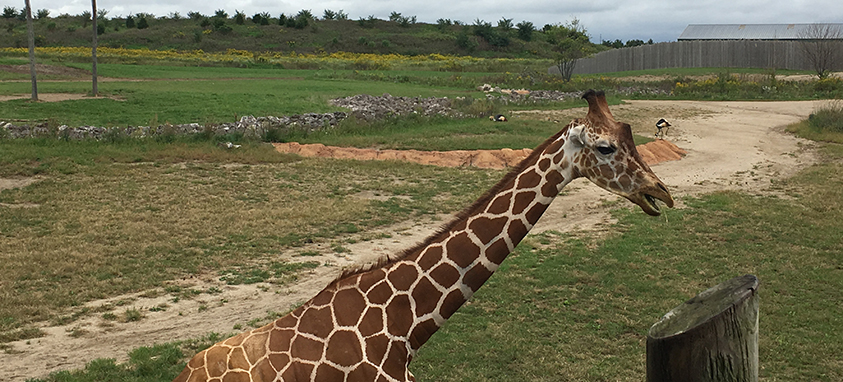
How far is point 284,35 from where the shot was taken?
8038cm

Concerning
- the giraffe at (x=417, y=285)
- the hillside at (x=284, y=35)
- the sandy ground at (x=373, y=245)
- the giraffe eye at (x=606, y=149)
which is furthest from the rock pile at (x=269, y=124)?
the hillside at (x=284, y=35)

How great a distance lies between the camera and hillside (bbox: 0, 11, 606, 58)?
72.5 m

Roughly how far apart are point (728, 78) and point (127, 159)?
3495cm

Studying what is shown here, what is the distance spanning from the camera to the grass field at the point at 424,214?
686cm

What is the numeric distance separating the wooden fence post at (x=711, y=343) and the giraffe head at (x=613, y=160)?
774mm

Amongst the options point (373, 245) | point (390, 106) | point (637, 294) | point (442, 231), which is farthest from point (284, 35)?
point (442, 231)

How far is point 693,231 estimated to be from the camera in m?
11.4

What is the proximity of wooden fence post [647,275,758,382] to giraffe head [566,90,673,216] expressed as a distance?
774 millimetres

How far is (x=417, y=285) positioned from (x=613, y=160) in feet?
4.17

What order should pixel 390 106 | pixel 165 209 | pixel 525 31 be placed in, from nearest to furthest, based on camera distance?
1. pixel 165 209
2. pixel 390 106
3. pixel 525 31

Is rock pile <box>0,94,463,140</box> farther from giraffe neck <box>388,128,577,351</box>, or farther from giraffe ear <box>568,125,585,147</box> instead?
giraffe ear <box>568,125,585,147</box>

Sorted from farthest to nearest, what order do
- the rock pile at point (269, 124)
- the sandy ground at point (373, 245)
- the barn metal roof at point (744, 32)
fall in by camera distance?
the barn metal roof at point (744, 32), the rock pile at point (269, 124), the sandy ground at point (373, 245)

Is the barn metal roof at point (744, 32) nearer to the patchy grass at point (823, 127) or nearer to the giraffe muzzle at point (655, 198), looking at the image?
the patchy grass at point (823, 127)

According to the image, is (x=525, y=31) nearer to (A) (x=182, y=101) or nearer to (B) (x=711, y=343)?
(A) (x=182, y=101)
